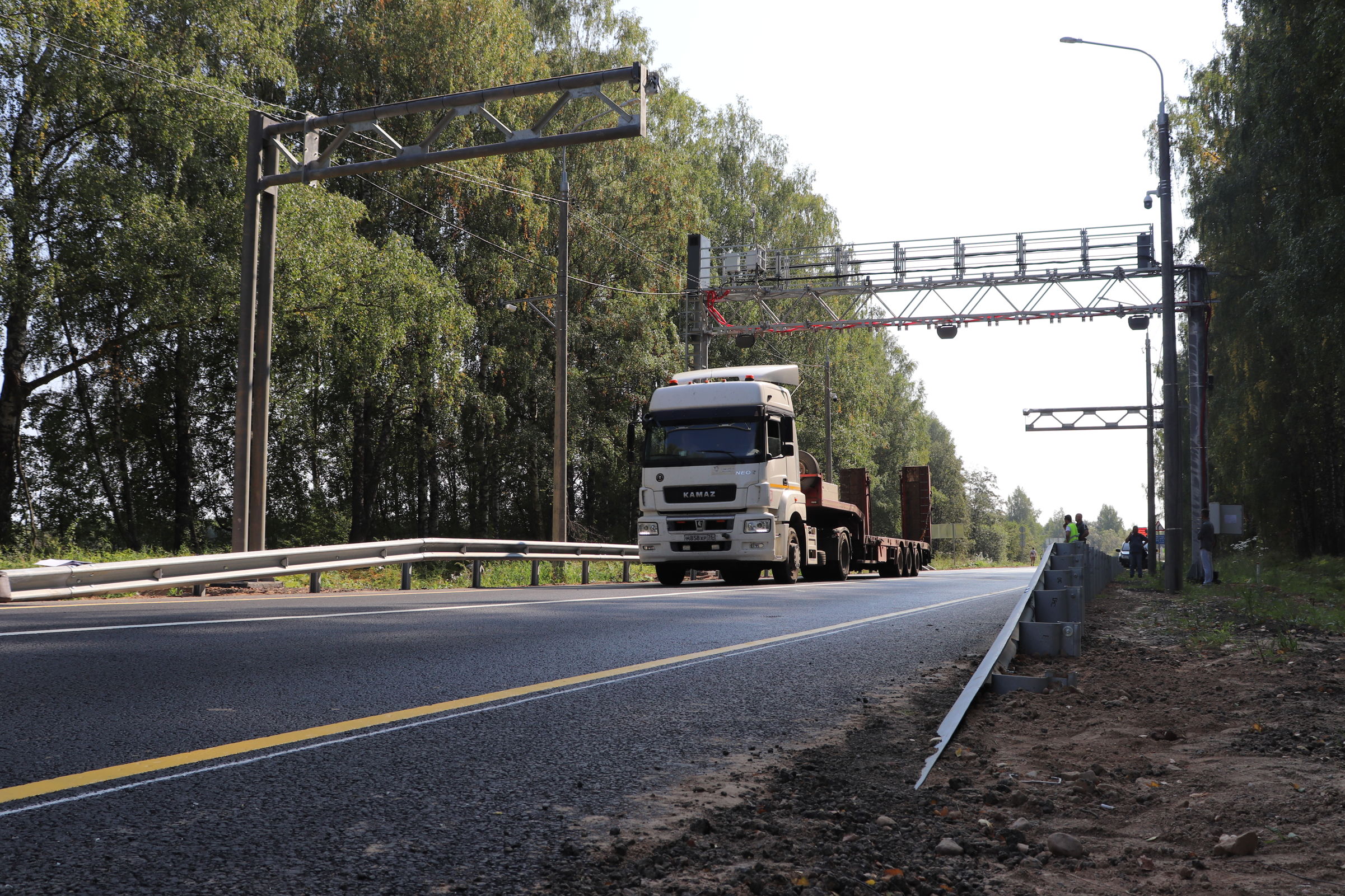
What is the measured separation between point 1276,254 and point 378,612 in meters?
26.9

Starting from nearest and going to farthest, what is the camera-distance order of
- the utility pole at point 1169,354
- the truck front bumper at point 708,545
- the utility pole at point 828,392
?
1. the truck front bumper at point 708,545
2. the utility pole at point 1169,354
3. the utility pole at point 828,392

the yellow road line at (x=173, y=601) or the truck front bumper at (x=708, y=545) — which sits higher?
the truck front bumper at (x=708, y=545)

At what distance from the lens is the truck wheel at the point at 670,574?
69.8 ft

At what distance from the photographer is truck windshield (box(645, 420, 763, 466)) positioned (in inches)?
766

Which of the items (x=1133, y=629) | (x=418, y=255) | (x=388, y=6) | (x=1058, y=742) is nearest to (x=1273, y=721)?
(x=1058, y=742)

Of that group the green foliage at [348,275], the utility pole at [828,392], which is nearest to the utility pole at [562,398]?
the green foliage at [348,275]

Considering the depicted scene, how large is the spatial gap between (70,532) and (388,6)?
1823 centimetres

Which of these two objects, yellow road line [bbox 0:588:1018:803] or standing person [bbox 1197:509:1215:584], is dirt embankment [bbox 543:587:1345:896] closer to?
yellow road line [bbox 0:588:1018:803]

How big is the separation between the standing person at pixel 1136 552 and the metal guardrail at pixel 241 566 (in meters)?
19.2

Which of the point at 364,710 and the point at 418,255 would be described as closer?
the point at 364,710

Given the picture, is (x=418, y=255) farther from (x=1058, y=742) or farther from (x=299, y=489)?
(x=1058, y=742)

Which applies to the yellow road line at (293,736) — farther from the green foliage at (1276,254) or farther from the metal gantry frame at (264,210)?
the green foliage at (1276,254)

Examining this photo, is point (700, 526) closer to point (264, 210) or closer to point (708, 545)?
point (708, 545)

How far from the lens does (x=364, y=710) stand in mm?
5430
